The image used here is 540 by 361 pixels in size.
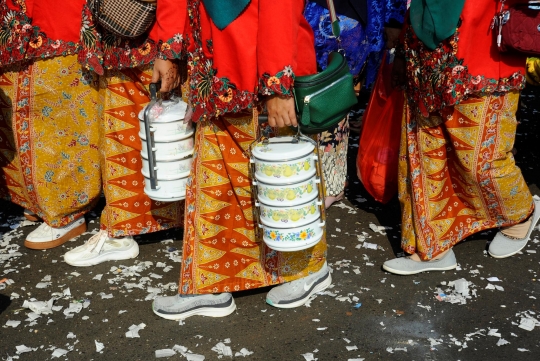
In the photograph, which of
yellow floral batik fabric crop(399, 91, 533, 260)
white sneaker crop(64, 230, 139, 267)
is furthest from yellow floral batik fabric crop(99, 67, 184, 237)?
yellow floral batik fabric crop(399, 91, 533, 260)

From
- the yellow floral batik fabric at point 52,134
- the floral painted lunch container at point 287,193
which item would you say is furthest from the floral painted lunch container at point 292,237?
the yellow floral batik fabric at point 52,134

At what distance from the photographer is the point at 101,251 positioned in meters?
3.91

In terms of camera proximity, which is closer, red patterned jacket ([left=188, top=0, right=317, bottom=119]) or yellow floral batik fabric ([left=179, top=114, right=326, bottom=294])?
red patterned jacket ([left=188, top=0, right=317, bottom=119])

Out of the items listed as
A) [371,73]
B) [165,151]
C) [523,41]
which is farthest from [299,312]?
[371,73]

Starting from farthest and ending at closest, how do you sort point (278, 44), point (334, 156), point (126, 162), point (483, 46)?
point (334, 156) < point (126, 162) < point (483, 46) < point (278, 44)

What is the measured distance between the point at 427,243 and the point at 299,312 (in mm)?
794

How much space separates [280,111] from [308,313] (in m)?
1.07

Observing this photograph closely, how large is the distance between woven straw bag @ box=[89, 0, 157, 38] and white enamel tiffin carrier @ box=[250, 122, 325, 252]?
77 centimetres

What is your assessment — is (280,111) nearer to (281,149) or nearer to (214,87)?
(281,149)

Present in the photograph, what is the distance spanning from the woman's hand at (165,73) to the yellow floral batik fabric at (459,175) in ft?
4.01

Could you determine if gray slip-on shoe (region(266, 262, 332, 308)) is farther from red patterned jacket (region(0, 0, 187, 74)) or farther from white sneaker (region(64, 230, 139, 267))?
red patterned jacket (region(0, 0, 187, 74))

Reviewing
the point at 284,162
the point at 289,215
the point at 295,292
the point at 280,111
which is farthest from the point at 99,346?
the point at 280,111

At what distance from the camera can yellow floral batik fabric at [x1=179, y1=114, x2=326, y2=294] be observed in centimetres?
307

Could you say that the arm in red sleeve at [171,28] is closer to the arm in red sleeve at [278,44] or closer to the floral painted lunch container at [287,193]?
the arm in red sleeve at [278,44]
